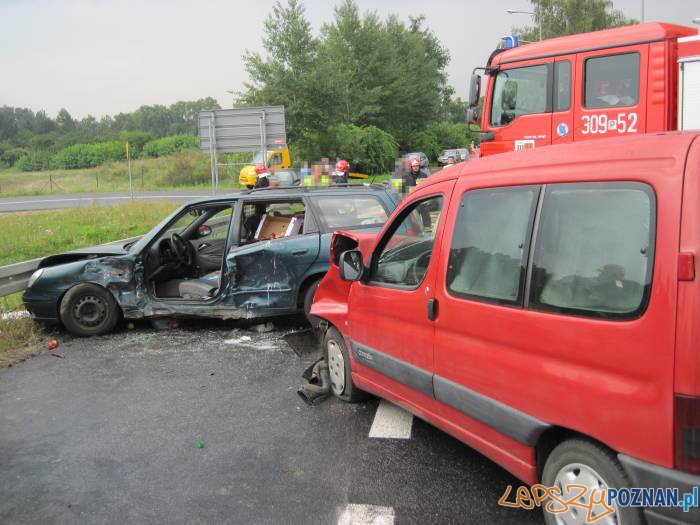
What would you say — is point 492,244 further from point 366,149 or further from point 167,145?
point 167,145

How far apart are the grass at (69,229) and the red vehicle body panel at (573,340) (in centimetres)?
1069

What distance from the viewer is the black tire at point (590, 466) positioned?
2.35 metres

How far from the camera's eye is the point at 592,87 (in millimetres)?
9031

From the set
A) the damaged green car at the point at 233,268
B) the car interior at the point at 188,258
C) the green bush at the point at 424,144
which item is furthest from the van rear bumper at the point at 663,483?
the green bush at the point at 424,144

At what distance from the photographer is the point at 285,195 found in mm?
6984

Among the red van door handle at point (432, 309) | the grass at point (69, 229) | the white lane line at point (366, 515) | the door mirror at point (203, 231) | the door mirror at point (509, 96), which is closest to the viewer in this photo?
the white lane line at point (366, 515)

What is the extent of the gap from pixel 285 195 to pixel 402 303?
351cm

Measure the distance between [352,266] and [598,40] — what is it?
21.9 ft

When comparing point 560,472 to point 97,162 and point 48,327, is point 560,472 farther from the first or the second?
point 97,162

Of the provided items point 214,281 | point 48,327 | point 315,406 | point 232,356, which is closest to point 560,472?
point 315,406

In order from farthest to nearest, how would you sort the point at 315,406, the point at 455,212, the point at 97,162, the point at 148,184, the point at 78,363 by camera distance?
1. the point at 97,162
2. the point at 148,184
3. the point at 78,363
4. the point at 315,406
5. the point at 455,212

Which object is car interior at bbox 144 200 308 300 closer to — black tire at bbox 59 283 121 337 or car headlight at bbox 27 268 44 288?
black tire at bbox 59 283 121 337

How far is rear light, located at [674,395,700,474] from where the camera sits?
84.6 inches

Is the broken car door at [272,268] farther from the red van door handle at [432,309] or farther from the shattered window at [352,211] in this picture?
the red van door handle at [432,309]
